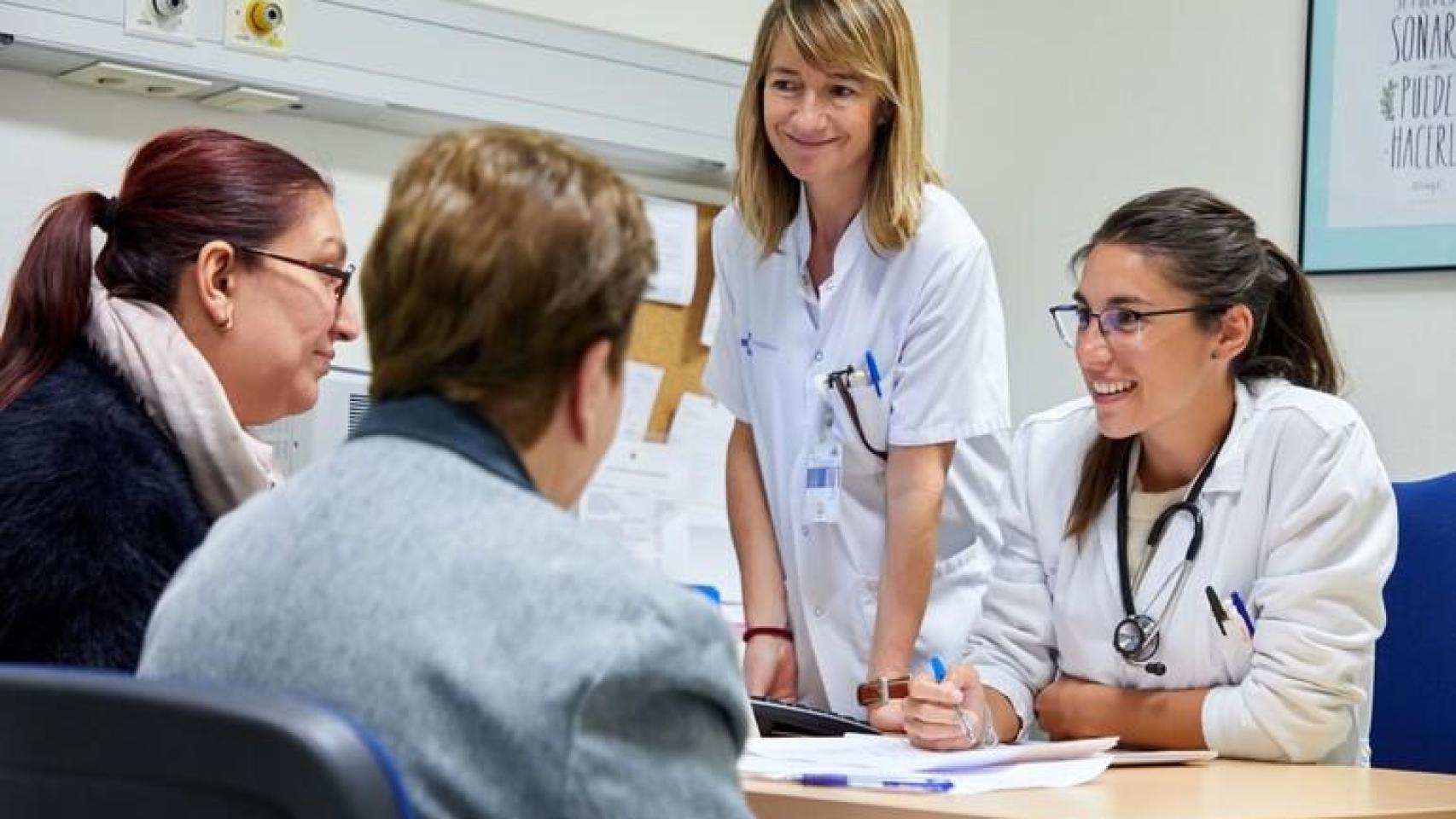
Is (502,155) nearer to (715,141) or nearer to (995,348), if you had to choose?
(995,348)

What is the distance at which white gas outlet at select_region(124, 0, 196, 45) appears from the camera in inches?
103

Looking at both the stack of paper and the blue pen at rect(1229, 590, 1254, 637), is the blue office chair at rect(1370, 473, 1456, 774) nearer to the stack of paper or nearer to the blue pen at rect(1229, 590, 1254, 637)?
the blue pen at rect(1229, 590, 1254, 637)

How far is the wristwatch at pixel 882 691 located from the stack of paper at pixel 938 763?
8.1 inches

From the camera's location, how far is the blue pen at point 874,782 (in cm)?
156

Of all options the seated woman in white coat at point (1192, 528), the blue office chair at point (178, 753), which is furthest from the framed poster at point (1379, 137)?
the blue office chair at point (178, 753)

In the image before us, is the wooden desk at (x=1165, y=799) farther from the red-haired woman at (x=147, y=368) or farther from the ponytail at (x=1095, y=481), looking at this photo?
the red-haired woman at (x=147, y=368)

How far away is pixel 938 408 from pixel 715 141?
1208mm

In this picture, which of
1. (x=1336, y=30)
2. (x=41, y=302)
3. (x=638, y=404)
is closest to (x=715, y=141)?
(x=638, y=404)

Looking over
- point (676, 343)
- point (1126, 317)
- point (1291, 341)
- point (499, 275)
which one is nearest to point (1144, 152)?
point (676, 343)

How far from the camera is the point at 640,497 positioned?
3316 millimetres

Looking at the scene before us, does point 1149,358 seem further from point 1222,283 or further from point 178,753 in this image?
point 178,753

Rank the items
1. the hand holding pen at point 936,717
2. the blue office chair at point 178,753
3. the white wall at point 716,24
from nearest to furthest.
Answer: the blue office chair at point 178,753 < the hand holding pen at point 936,717 < the white wall at point 716,24

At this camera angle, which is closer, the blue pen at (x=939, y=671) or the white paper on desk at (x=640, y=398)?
the blue pen at (x=939, y=671)

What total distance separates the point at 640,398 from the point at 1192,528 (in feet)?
4.51
